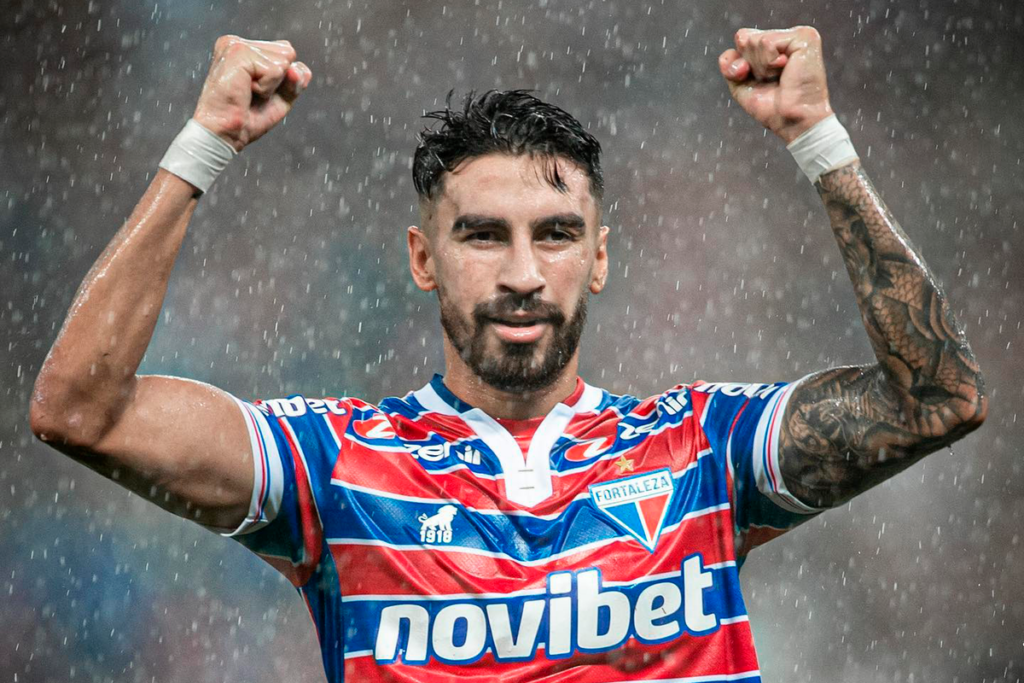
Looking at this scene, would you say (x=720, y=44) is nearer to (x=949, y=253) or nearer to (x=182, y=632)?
(x=949, y=253)

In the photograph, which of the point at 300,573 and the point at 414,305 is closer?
the point at 300,573

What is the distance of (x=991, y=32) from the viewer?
6047 millimetres

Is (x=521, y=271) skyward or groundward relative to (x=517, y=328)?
skyward

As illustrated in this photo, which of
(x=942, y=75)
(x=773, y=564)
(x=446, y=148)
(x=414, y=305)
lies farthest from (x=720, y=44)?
(x=446, y=148)

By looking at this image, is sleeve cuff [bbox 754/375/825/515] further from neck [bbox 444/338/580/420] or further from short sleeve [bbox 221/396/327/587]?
short sleeve [bbox 221/396/327/587]


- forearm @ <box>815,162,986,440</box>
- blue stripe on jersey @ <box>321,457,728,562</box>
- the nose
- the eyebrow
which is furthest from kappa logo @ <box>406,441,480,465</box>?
forearm @ <box>815,162,986,440</box>

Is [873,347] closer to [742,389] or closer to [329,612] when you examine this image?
[742,389]

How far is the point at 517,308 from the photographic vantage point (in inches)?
101

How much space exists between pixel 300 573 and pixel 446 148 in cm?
107

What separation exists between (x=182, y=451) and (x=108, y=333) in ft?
0.93

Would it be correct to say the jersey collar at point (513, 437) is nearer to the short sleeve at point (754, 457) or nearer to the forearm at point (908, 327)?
the short sleeve at point (754, 457)

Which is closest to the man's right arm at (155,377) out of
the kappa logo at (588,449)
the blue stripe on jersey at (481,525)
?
the blue stripe on jersey at (481,525)

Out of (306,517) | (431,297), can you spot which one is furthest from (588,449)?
(431,297)

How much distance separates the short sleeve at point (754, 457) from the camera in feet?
8.11
